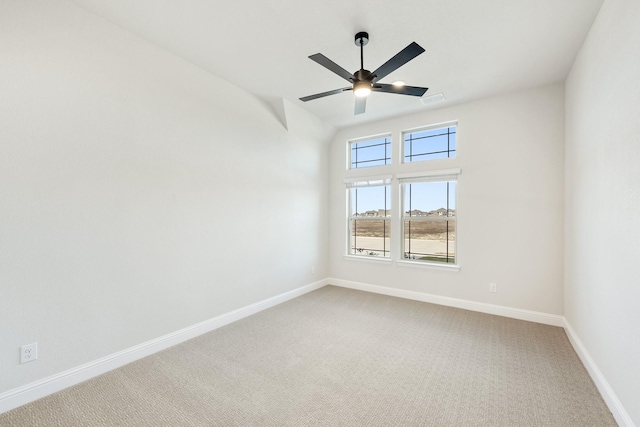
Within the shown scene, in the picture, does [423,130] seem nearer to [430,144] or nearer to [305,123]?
[430,144]

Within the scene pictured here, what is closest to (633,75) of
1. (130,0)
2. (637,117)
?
(637,117)

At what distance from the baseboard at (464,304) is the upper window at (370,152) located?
7.07 ft

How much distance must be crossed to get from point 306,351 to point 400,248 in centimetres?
Result: 249

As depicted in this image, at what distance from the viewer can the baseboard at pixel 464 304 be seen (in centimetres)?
343

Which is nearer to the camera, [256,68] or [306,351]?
[306,351]

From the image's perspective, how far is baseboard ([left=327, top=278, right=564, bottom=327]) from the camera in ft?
11.3

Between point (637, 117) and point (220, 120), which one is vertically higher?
point (220, 120)

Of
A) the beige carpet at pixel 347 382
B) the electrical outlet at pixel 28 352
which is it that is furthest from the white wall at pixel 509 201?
the electrical outlet at pixel 28 352

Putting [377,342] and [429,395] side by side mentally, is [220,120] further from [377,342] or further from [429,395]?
[429,395]

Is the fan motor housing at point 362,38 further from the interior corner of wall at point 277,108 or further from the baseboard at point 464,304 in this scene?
the baseboard at point 464,304

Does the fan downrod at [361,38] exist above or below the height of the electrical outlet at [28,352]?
above

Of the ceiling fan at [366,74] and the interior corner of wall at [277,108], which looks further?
the interior corner of wall at [277,108]

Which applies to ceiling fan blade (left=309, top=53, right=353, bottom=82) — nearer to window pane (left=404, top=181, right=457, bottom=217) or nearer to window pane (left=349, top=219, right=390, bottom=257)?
window pane (left=404, top=181, right=457, bottom=217)

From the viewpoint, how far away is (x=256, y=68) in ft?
10.2
